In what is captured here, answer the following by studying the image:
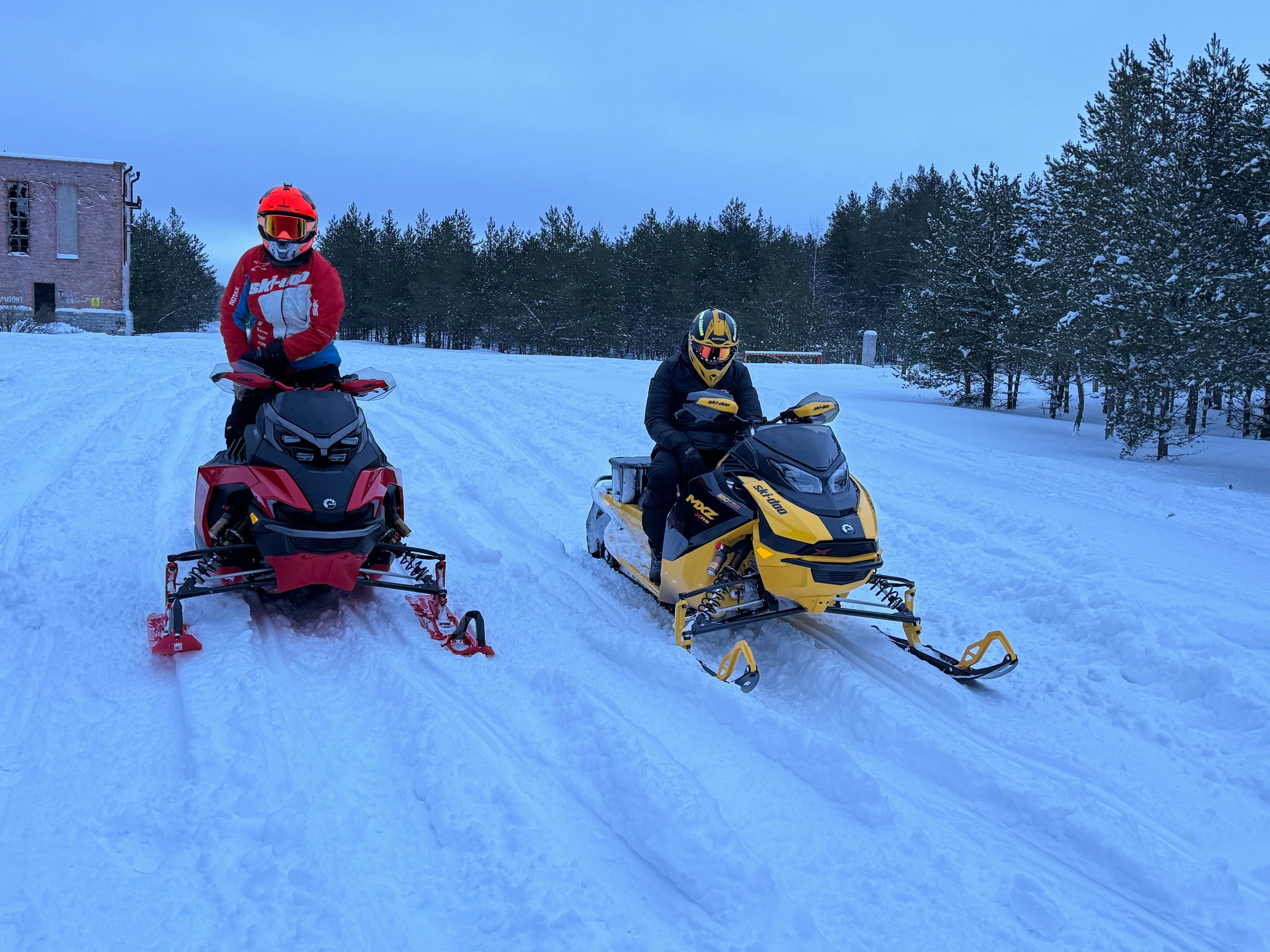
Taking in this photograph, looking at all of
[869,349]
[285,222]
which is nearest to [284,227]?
A: [285,222]

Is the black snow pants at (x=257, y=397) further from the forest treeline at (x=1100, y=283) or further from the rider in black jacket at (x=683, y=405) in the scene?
the forest treeline at (x=1100, y=283)

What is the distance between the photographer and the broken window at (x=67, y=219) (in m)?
34.4

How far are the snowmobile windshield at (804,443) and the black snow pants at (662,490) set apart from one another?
0.58 metres

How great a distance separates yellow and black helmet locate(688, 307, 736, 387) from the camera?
493 cm

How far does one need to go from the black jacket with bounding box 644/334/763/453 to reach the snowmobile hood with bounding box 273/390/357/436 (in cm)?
168

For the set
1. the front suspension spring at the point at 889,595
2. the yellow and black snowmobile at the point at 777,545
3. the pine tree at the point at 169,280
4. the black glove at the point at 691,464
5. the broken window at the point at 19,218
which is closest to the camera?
the yellow and black snowmobile at the point at 777,545

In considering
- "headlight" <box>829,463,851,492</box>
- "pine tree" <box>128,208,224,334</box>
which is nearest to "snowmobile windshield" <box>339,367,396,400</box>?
"headlight" <box>829,463,851,492</box>

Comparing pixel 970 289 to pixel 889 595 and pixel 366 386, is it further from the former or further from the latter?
pixel 366 386

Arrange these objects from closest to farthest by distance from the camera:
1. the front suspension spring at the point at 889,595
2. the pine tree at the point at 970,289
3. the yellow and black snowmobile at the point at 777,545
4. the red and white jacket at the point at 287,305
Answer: the yellow and black snowmobile at the point at 777,545
the front suspension spring at the point at 889,595
the red and white jacket at the point at 287,305
the pine tree at the point at 970,289

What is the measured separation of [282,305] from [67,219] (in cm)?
3798

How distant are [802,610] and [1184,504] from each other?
5.97 m

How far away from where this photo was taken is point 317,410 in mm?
4086

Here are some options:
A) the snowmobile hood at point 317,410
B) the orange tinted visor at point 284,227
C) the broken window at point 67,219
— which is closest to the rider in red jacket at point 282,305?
the orange tinted visor at point 284,227

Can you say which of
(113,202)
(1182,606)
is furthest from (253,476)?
(113,202)
